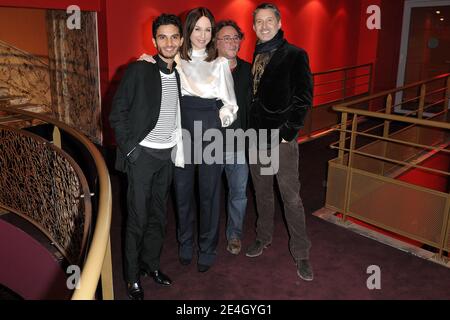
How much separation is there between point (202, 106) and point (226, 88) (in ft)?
0.66

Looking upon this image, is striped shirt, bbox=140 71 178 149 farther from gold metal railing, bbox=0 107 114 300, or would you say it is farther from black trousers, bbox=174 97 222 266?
gold metal railing, bbox=0 107 114 300

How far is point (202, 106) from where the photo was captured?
2896 mm

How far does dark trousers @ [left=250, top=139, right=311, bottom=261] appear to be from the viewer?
3.09 m

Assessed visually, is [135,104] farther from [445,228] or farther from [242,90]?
[445,228]

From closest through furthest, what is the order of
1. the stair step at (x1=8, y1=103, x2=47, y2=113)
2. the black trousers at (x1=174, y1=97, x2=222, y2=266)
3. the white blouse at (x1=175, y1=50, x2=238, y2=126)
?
the white blouse at (x1=175, y1=50, x2=238, y2=126) < the black trousers at (x1=174, y1=97, x2=222, y2=266) < the stair step at (x1=8, y1=103, x2=47, y2=113)

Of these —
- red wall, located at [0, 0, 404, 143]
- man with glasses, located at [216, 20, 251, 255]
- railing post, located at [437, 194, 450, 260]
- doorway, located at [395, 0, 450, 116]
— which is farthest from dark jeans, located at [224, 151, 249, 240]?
doorway, located at [395, 0, 450, 116]

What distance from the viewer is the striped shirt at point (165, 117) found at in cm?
266

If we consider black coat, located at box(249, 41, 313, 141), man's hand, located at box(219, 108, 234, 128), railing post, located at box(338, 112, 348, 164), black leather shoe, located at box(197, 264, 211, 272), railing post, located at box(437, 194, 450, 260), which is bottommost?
black leather shoe, located at box(197, 264, 211, 272)

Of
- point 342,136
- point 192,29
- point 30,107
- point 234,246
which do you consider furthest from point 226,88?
point 30,107

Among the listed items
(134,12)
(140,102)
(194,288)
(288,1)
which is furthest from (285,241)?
(288,1)

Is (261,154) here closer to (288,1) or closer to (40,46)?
(288,1)

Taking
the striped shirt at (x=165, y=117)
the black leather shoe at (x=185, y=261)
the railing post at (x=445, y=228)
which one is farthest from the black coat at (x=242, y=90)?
the railing post at (x=445, y=228)

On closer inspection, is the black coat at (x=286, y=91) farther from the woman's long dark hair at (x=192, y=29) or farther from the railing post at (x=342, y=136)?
the railing post at (x=342, y=136)

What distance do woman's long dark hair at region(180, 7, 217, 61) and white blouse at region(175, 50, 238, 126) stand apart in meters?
0.04
